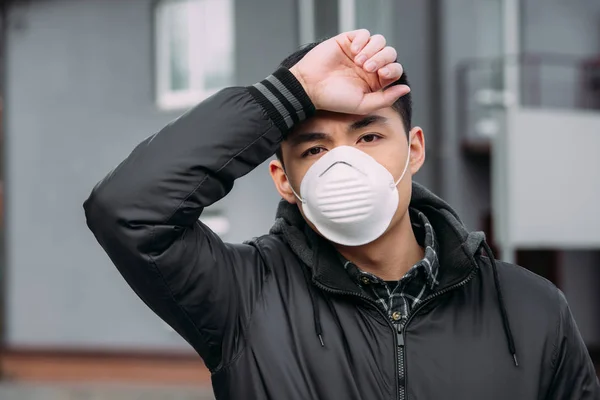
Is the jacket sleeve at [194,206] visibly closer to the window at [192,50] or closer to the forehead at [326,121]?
the forehead at [326,121]

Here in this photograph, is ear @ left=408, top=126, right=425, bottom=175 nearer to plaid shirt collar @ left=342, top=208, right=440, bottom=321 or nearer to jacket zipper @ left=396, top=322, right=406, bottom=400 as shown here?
plaid shirt collar @ left=342, top=208, right=440, bottom=321

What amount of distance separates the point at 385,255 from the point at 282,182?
0.32 meters

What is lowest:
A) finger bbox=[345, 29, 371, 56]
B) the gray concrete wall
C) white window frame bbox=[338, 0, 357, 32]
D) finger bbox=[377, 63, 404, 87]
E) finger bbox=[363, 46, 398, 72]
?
the gray concrete wall

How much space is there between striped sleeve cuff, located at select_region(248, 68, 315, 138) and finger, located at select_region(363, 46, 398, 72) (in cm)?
16

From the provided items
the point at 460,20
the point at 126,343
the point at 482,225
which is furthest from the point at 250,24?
the point at 126,343

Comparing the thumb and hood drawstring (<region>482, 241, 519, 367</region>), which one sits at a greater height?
the thumb

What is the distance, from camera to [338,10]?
1068cm

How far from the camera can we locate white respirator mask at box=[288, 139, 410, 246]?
90.7 inches

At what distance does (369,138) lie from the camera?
2400 mm

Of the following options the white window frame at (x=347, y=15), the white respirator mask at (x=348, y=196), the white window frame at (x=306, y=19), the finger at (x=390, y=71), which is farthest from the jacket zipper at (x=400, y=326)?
the white window frame at (x=306, y=19)

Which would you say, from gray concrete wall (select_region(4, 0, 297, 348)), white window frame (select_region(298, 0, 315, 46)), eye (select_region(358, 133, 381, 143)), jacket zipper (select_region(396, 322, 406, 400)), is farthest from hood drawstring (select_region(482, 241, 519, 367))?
gray concrete wall (select_region(4, 0, 297, 348))

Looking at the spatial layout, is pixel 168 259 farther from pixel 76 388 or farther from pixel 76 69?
pixel 76 69

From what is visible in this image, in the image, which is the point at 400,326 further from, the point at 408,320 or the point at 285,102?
the point at 285,102

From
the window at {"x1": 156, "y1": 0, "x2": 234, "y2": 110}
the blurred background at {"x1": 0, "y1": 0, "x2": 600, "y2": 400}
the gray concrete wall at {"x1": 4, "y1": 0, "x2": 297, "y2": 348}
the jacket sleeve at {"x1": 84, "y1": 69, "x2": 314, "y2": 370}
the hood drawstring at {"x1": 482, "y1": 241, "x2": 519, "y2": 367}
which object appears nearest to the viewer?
the jacket sleeve at {"x1": 84, "y1": 69, "x2": 314, "y2": 370}
